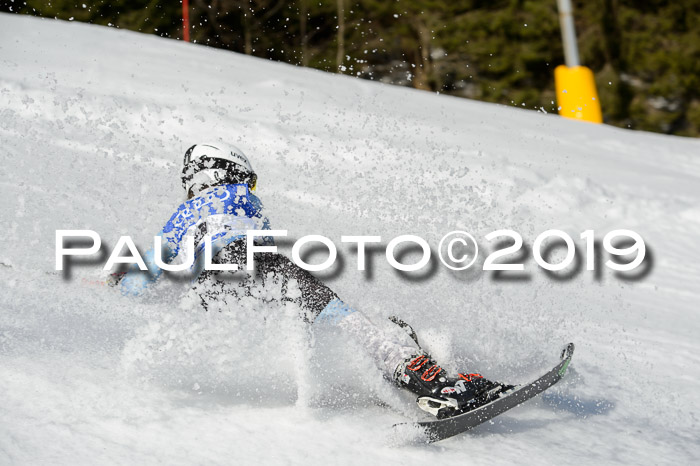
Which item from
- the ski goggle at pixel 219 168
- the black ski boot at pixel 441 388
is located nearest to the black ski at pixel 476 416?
the black ski boot at pixel 441 388

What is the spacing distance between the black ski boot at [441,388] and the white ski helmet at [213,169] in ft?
3.82

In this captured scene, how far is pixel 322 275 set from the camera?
517 cm

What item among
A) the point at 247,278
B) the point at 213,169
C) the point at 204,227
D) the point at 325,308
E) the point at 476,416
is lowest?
the point at 476,416

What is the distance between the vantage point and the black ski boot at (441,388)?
2828 millimetres

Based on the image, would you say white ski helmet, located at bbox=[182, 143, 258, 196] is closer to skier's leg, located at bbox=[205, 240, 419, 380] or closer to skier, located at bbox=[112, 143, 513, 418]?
skier, located at bbox=[112, 143, 513, 418]

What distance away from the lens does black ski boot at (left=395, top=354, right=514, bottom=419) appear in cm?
283

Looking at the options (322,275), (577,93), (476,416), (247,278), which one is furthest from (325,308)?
(577,93)

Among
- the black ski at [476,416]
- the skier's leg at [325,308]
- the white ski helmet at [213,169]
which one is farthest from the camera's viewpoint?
the white ski helmet at [213,169]

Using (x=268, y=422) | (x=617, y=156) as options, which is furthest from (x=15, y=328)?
(x=617, y=156)

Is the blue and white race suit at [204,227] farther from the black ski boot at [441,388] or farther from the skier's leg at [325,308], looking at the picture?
the black ski boot at [441,388]

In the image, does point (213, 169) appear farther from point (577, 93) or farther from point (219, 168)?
point (577, 93)

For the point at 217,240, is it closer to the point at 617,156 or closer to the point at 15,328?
the point at 15,328

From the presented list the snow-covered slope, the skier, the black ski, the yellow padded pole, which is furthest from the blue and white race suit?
the yellow padded pole

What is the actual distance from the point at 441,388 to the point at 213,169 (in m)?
1.40
